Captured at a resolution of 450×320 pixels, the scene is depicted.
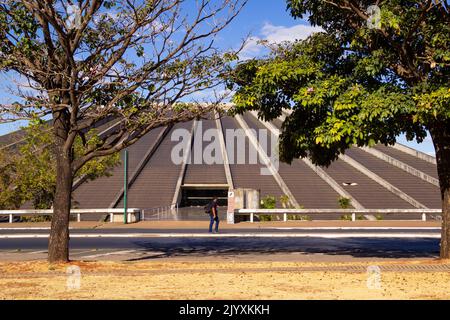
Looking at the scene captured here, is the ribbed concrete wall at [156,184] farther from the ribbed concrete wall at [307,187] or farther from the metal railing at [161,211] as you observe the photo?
the ribbed concrete wall at [307,187]

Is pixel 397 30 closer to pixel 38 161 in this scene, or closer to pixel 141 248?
pixel 141 248

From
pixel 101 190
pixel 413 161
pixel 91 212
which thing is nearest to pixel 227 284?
pixel 91 212

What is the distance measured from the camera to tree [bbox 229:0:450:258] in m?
13.2

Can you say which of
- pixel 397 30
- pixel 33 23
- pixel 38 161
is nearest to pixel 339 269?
pixel 397 30

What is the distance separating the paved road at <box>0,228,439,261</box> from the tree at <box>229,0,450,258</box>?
335 cm

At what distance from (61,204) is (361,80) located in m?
9.40

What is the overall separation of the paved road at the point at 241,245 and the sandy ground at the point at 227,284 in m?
4.02

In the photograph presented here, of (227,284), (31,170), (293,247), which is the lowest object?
(293,247)

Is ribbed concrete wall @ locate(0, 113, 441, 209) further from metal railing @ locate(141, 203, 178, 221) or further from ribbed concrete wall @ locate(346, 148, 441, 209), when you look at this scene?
metal railing @ locate(141, 203, 178, 221)

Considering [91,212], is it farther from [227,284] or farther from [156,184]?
[227,284]

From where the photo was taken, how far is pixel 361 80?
49.4 feet

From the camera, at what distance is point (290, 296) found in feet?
29.1

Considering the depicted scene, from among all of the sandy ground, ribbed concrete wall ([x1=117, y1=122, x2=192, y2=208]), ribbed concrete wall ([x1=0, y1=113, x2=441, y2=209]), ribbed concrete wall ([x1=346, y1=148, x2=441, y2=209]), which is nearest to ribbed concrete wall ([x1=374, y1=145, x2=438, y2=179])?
ribbed concrete wall ([x1=0, y1=113, x2=441, y2=209])

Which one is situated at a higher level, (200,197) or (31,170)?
(31,170)
